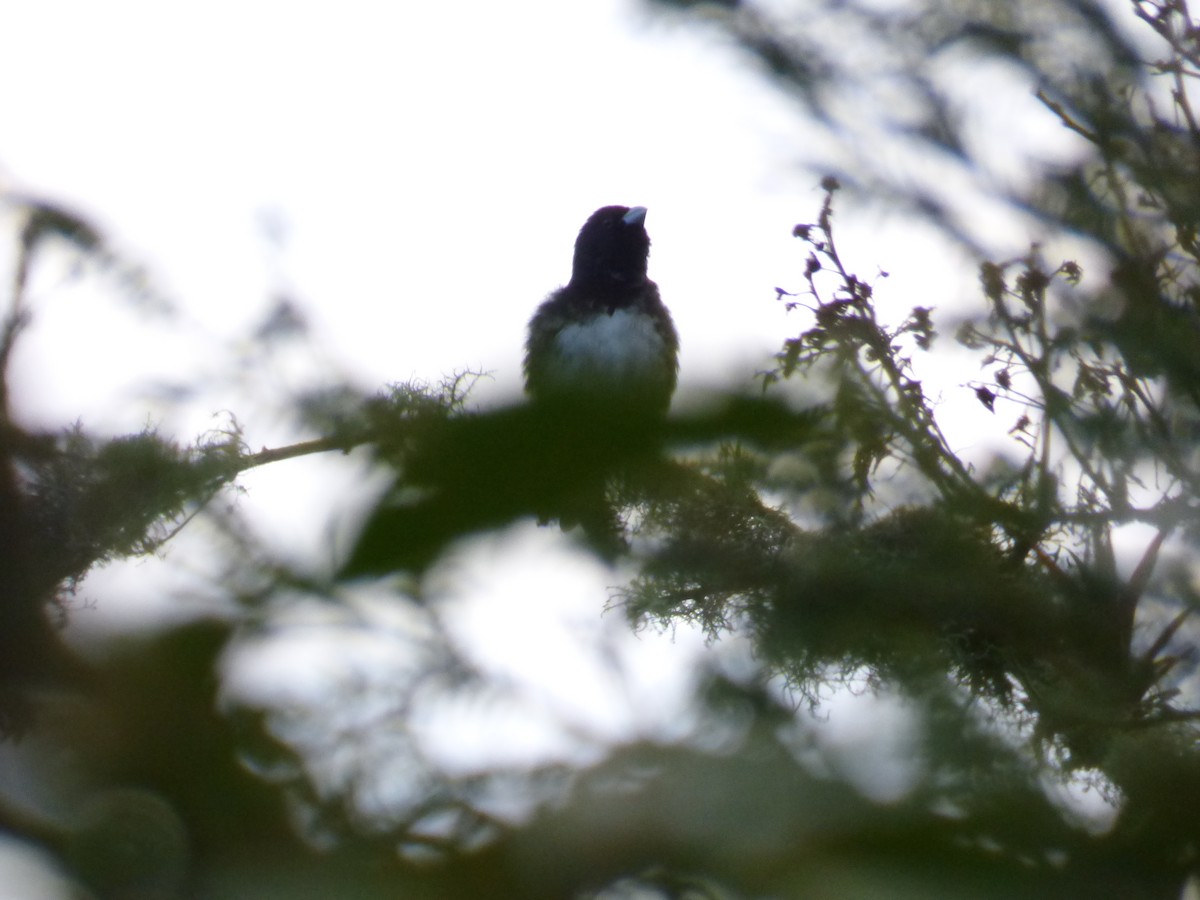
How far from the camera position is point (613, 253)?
5258 mm

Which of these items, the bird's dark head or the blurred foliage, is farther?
the bird's dark head

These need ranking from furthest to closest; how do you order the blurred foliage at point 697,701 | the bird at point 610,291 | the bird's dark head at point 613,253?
the bird's dark head at point 613,253 → the bird at point 610,291 → the blurred foliage at point 697,701

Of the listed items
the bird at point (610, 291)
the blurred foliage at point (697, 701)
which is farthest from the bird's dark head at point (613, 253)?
the blurred foliage at point (697, 701)

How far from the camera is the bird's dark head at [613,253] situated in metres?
5.19

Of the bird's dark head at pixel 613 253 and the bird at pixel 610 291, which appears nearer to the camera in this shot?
the bird at pixel 610 291

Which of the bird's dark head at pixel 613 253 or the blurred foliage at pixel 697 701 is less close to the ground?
the bird's dark head at pixel 613 253

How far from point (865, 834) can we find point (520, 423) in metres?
0.18

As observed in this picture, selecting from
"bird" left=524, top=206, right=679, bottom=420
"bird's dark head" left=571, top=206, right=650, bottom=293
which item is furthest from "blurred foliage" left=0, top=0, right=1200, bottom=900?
"bird's dark head" left=571, top=206, right=650, bottom=293

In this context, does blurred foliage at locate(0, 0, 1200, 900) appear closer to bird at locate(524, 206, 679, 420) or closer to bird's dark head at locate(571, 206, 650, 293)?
bird at locate(524, 206, 679, 420)

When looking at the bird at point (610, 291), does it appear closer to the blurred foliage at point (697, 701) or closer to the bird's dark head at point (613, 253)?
the bird's dark head at point (613, 253)

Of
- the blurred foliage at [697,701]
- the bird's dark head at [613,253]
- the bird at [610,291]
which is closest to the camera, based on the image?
the blurred foliage at [697,701]

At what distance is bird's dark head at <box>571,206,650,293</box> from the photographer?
204 inches

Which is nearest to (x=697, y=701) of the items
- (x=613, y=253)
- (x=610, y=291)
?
(x=610, y=291)

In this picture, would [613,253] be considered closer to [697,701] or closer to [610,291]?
[610,291]
